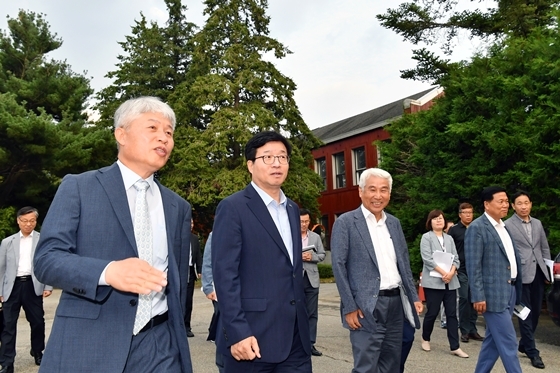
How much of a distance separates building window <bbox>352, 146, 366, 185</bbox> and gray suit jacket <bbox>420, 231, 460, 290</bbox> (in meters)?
25.3

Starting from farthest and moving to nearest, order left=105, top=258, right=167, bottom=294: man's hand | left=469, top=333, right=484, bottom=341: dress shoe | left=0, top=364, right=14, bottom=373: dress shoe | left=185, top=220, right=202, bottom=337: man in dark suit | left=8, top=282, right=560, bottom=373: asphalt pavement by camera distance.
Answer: left=185, top=220, right=202, bottom=337: man in dark suit < left=469, top=333, right=484, bottom=341: dress shoe < left=0, top=364, right=14, bottom=373: dress shoe < left=8, top=282, right=560, bottom=373: asphalt pavement < left=105, top=258, right=167, bottom=294: man's hand

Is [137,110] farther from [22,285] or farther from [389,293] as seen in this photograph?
[22,285]

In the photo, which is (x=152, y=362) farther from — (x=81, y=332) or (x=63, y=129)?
(x=63, y=129)

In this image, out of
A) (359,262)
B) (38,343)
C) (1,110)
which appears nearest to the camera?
(359,262)

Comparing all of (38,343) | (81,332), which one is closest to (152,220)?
(81,332)

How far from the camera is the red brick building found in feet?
110

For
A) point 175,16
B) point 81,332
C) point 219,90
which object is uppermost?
point 175,16

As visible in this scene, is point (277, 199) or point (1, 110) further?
point (1, 110)

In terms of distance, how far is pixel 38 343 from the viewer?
26.9ft

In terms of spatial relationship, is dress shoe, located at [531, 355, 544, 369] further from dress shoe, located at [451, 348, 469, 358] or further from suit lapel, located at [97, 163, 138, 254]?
suit lapel, located at [97, 163, 138, 254]

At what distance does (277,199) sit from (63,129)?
23.1 meters

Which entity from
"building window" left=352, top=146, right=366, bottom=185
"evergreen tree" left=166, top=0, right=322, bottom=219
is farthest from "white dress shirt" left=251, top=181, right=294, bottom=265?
"building window" left=352, top=146, right=366, bottom=185

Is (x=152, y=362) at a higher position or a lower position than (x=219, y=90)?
lower

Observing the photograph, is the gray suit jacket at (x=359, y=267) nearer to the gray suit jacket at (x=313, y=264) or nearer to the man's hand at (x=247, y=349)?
the man's hand at (x=247, y=349)
